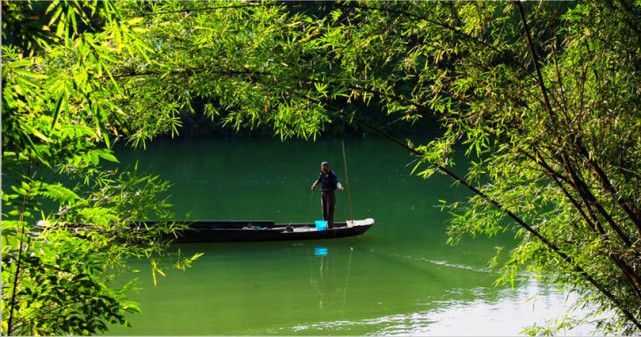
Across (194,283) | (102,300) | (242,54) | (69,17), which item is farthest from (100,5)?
(194,283)

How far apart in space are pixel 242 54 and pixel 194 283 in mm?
6084

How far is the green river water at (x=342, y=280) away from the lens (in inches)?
317

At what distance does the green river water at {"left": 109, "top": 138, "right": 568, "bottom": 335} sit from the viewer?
8.05 meters

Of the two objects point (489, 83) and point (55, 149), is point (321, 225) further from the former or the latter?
point (55, 149)

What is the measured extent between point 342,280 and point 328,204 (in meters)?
1.68

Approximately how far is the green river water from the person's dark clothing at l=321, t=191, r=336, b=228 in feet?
1.03

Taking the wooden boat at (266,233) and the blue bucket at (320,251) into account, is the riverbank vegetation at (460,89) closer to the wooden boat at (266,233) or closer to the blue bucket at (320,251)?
the blue bucket at (320,251)

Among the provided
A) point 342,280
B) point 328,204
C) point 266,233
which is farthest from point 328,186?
point 342,280

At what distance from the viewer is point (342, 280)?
9.90 m

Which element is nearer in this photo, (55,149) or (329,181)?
(55,149)

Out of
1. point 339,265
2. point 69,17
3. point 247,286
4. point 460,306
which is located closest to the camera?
point 69,17

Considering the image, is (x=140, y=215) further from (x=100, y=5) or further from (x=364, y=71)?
(x=100, y=5)

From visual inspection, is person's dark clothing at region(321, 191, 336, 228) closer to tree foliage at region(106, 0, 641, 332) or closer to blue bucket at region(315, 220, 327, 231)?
blue bucket at region(315, 220, 327, 231)

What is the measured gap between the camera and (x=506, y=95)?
12.5ft
